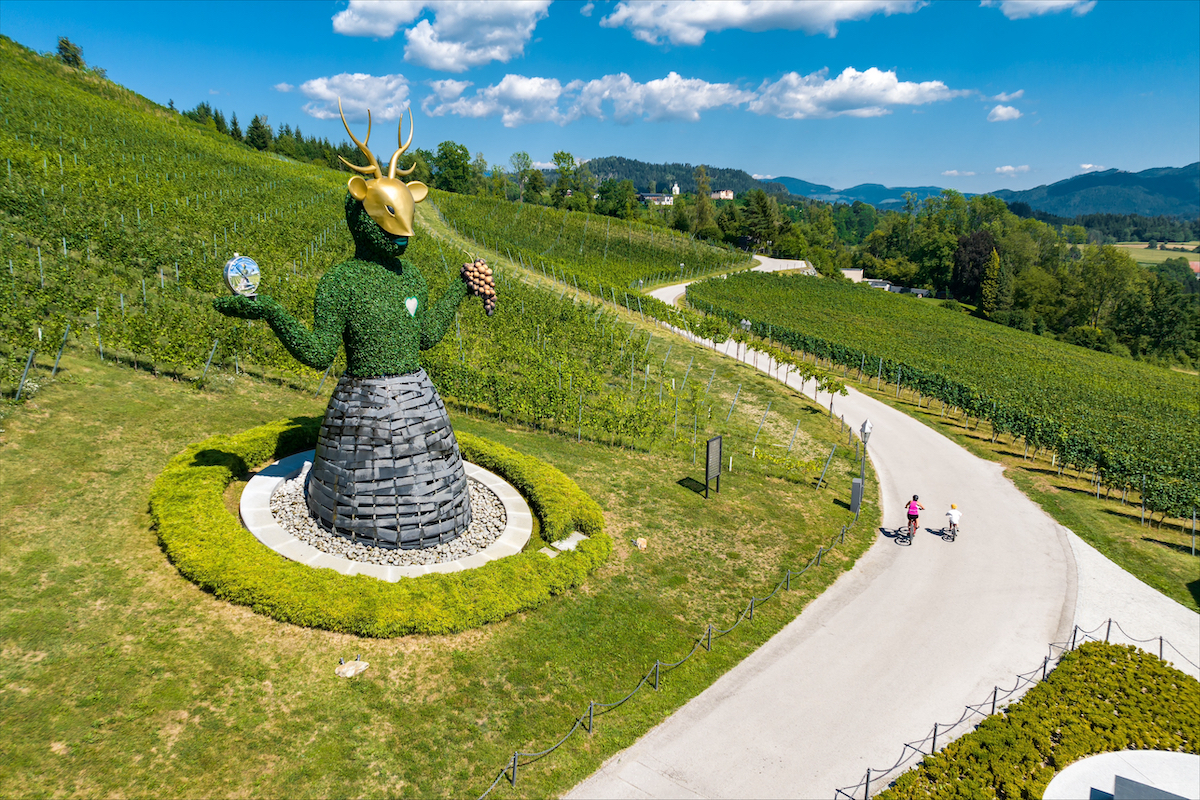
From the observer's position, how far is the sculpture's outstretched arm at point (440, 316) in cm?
1452

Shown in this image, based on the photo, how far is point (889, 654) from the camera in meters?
14.1

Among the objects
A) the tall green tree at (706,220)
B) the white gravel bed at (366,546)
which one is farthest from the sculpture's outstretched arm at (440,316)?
the tall green tree at (706,220)

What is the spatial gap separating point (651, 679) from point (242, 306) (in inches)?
446

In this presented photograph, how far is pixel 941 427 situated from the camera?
33.2 m

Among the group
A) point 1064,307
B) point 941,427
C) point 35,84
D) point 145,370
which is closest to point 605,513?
point 145,370

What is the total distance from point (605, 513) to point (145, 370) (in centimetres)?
1769

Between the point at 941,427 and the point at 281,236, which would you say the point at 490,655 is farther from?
the point at 281,236

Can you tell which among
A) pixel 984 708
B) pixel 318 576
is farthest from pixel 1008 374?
pixel 318 576

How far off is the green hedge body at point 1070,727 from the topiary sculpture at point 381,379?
11.1 metres

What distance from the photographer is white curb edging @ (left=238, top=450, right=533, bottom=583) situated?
13.7 metres

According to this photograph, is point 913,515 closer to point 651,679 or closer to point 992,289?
point 651,679

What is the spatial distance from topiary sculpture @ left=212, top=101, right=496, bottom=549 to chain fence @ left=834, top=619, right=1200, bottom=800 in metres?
10.3

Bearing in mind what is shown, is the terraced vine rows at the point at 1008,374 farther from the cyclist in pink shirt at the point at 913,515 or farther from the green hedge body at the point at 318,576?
the green hedge body at the point at 318,576

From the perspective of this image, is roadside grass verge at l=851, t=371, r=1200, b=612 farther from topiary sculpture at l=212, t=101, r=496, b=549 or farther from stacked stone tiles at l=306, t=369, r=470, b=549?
topiary sculpture at l=212, t=101, r=496, b=549
